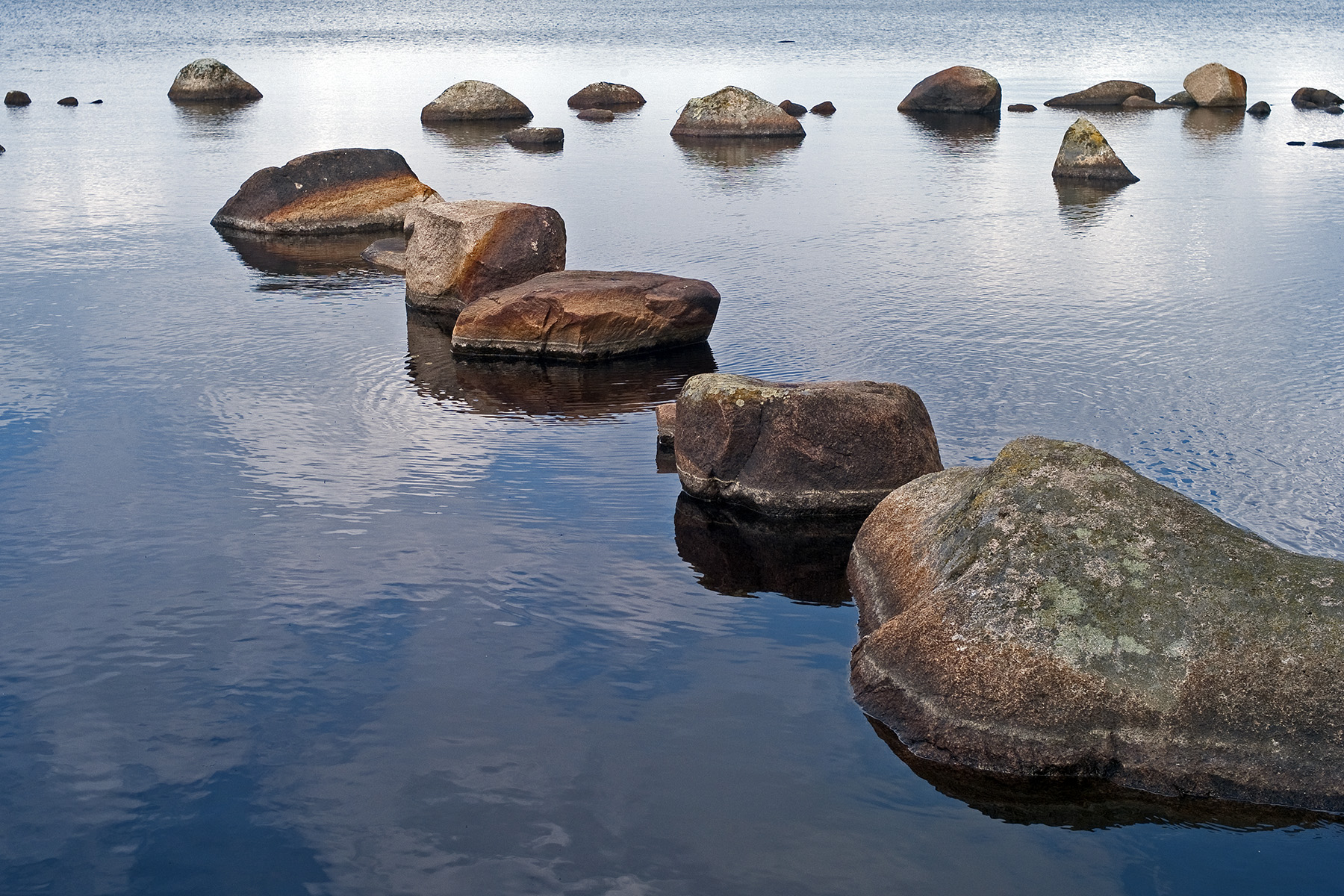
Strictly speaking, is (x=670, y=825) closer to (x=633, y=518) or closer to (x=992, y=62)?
(x=633, y=518)

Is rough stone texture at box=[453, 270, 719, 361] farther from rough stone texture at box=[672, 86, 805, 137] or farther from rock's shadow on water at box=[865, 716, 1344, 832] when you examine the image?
rough stone texture at box=[672, 86, 805, 137]

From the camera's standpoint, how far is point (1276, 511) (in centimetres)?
1375

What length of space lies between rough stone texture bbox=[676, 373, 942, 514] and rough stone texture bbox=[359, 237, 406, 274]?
13.4 metres

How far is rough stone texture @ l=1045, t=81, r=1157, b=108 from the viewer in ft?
180

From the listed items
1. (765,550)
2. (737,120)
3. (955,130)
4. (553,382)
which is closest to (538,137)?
(737,120)

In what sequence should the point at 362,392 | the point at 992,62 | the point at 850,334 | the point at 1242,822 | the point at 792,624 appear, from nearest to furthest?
1. the point at 1242,822
2. the point at 792,624
3. the point at 362,392
4. the point at 850,334
5. the point at 992,62

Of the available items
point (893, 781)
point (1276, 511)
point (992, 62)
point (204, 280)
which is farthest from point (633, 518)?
point (992, 62)

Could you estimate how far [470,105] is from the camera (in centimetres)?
5128

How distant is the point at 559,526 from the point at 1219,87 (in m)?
49.4

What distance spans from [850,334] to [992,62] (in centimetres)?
5981

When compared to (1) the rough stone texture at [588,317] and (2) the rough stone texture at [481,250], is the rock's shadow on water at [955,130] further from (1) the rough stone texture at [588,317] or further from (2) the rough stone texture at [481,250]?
(1) the rough stone texture at [588,317]

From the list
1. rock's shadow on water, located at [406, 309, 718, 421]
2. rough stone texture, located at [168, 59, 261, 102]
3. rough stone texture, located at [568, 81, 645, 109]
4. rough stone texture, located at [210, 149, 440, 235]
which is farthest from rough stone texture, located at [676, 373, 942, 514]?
rough stone texture, located at [168, 59, 261, 102]

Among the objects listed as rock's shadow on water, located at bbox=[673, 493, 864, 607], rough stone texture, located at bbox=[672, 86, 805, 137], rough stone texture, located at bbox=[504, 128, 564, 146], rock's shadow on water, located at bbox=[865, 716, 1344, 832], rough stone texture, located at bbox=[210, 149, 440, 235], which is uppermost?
rough stone texture, located at bbox=[672, 86, 805, 137]

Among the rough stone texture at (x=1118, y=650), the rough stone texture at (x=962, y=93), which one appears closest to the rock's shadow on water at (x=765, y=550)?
the rough stone texture at (x=1118, y=650)
